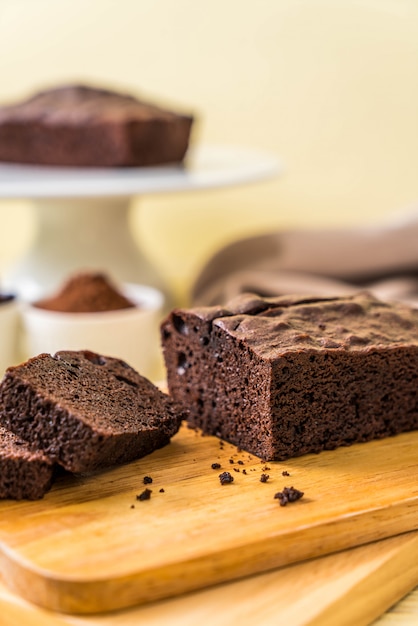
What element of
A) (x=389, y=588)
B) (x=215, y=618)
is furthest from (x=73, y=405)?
(x=389, y=588)

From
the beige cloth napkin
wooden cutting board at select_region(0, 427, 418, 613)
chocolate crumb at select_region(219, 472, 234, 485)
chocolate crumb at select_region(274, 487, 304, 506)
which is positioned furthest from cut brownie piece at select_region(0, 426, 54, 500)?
the beige cloth napkin

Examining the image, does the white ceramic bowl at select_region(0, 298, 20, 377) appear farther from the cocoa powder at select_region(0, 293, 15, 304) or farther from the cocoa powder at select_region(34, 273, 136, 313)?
the cocoa powder at select_region(34, 273, 136, 313)

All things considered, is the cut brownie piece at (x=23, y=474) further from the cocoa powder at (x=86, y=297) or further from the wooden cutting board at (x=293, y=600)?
the cocoa powder at (x=86, y=297)

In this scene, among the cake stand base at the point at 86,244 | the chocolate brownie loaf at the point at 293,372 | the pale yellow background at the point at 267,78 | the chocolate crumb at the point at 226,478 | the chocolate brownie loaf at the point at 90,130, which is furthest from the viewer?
the pale yellow background at the point at 267,78

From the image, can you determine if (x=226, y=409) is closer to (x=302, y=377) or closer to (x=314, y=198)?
(x=302, y=377)

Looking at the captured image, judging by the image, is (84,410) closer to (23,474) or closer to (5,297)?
(23,474)

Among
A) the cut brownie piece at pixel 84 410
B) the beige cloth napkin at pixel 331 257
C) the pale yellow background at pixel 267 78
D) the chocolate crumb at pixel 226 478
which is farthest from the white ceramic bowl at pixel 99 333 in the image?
the pale yellow background at pixel 267 78
